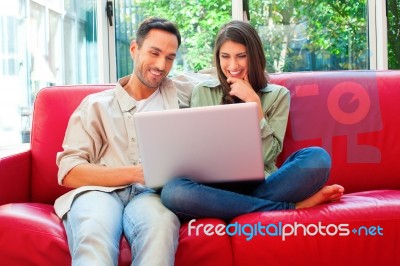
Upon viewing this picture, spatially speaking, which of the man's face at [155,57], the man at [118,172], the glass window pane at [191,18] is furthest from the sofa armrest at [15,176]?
the glass window pane at [191,18]

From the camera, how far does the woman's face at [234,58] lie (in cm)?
202

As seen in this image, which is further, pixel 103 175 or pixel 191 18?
pixel 191 18

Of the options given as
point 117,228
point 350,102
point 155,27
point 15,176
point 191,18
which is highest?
point 191,18

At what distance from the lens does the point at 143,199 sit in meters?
1.65

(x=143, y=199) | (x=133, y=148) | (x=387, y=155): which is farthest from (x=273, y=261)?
(x=387, y=155)

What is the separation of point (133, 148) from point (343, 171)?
0.78 m

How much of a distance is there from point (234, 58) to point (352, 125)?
20.2 inches

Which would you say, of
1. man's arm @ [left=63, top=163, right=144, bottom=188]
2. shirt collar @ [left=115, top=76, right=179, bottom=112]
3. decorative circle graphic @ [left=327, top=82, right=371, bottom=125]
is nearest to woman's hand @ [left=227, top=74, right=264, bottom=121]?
shirt collar @ [left=115, top=76, right=179, bottom=112]

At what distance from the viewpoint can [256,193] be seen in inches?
66.0

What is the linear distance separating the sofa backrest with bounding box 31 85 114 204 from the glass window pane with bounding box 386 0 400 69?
191 cm

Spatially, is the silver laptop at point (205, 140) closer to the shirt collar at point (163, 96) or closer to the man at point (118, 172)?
the man at point (118, 172)

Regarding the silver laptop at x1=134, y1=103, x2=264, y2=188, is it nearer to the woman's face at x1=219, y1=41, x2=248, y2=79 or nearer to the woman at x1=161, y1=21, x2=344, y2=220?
the woman at x1=161, y1=21, x2=344, y2=220

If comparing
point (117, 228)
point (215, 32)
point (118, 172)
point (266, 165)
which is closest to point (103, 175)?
point (118, 172)

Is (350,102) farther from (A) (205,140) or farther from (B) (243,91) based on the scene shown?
(A) (205,140)
